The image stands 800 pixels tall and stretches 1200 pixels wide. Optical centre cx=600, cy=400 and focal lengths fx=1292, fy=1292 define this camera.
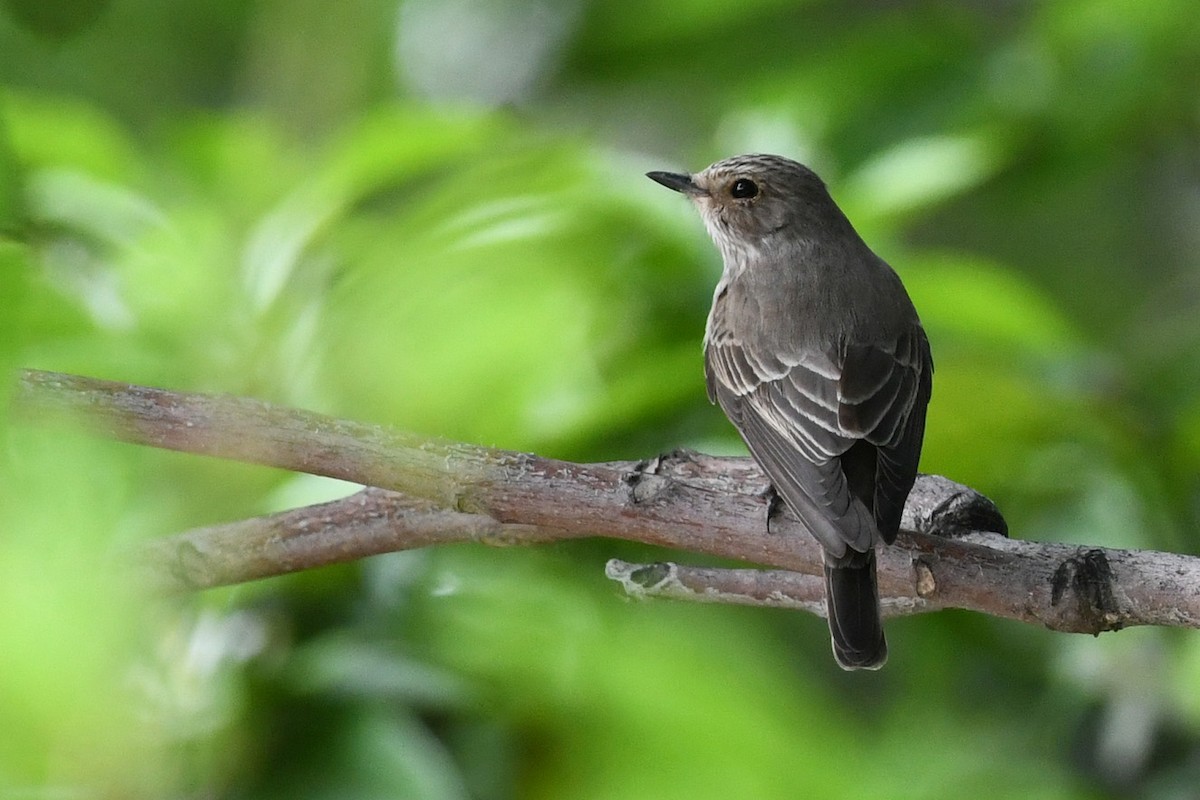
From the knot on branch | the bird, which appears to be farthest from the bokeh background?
the knot on branch

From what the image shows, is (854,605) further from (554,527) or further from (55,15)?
(55,15)

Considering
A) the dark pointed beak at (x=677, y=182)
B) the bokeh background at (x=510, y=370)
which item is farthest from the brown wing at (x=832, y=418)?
the dark pointed beak at (x=677, y=182)

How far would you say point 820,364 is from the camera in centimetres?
267

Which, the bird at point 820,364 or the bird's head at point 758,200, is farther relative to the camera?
the bird's head at point 758,200

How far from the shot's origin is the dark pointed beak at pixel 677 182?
124 inches

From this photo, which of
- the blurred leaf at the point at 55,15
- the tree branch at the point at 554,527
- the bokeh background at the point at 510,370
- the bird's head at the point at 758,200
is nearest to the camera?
the blurred leaf at the point at 55,15

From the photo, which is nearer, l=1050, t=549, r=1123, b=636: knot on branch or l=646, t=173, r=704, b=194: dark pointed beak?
l=1050, t=549, r=1123, b=636: knot on branch

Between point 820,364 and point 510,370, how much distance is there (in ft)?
2.23

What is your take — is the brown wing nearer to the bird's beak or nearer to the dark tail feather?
the dark tail feather

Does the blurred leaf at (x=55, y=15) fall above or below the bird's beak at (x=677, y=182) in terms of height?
below

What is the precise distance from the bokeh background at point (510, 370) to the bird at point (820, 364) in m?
0.12

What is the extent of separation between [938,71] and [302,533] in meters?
2.65

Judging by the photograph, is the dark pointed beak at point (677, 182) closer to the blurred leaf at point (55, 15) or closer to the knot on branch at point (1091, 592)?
the knot on branch at point (1091, 592)

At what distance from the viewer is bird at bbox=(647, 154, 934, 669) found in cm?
203
